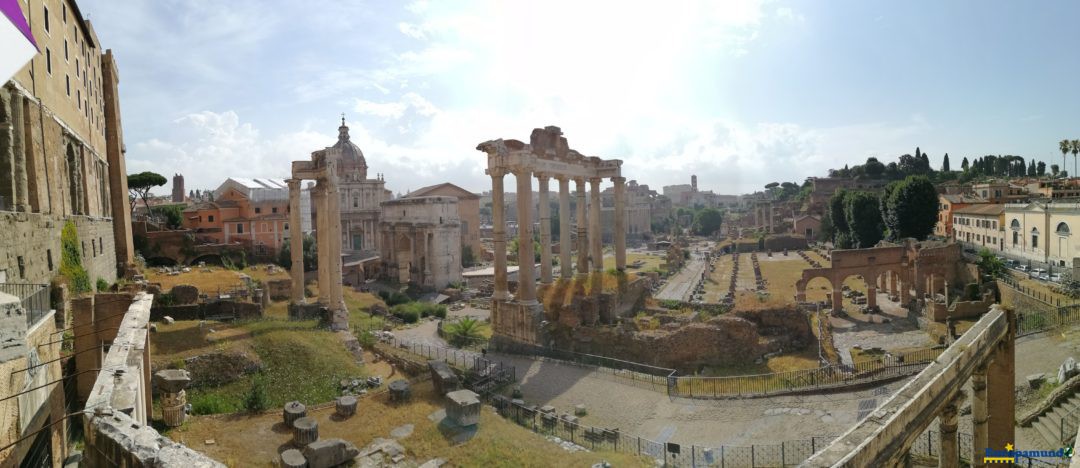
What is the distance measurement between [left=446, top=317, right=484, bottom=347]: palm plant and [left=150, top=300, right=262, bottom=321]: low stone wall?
320 inches

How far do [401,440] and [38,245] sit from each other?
1245 centimetres

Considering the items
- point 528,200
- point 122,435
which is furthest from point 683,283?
point 122,435

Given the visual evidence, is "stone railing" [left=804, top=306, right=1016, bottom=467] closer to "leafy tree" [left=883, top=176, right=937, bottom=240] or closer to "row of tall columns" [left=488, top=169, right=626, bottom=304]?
"row of tall columns" [left=488, top=169, right=626, bottom=304]

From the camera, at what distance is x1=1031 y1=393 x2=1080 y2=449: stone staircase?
13.0 meters

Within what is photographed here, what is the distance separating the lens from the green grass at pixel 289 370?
16.6 m

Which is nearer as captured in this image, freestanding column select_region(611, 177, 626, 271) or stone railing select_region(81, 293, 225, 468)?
stone railing select_region(81, 293, 225, 468)

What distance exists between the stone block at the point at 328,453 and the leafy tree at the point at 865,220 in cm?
5432

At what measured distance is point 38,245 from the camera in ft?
55.7

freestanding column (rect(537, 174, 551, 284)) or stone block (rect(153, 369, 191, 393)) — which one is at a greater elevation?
freestanding column (rect(537, 174, 551, 284))

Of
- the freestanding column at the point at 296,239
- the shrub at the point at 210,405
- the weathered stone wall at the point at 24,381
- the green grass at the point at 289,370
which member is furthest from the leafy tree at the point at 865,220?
the weathered stone wall at the point at 24,381

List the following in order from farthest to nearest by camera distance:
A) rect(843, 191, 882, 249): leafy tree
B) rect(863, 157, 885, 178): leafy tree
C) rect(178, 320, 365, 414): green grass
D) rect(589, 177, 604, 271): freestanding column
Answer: rect(863, 157, 885, 178): leafy tree → rect(843, 191, 882, 249): leafy tree → rect(589, 177, 604, 271): freestanding column → rect(178, 320, 365, 414): green grass

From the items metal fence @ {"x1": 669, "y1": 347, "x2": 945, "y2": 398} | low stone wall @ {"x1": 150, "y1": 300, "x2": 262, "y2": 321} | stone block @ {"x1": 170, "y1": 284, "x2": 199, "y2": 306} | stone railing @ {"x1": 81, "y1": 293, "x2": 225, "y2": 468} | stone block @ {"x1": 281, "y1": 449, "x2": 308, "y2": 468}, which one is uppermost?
stone railing @ {"x1": 81, "y1": 293, "x2": 225, "y2": 468}

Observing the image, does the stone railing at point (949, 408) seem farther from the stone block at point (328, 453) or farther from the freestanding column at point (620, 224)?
the freestanding column at point (620, 224)

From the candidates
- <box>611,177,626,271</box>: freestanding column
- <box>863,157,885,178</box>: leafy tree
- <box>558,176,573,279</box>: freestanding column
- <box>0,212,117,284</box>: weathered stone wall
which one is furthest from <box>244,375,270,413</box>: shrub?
<box>863,157,885,178</box>: leafy tree
